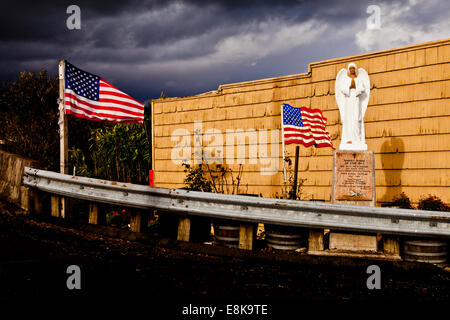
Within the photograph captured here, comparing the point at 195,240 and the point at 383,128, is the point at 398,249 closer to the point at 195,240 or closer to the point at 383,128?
the point at 195,240

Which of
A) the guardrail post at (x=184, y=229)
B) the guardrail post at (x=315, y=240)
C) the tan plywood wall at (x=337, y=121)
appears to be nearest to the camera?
the guardrail post at (x=315, y=240)

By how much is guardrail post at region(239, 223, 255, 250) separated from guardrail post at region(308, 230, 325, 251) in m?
0.89

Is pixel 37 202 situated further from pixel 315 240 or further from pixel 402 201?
pixel 402 201

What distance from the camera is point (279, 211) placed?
5613 millimetres

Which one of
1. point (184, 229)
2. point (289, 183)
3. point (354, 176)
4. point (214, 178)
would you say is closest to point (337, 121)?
point (289, 183)

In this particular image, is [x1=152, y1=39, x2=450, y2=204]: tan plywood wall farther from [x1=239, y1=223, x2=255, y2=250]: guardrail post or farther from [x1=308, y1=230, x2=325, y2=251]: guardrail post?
[x1=239, y1=223, x2=255, y2=250]: guardrail post

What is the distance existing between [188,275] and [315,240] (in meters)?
2.41

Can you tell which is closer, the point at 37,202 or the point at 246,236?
the point at 246,236

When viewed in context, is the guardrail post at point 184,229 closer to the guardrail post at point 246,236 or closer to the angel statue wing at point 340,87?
the guardrail post at point 246,236

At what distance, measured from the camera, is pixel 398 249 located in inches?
221

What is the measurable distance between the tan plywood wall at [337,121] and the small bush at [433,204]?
38 centimetres

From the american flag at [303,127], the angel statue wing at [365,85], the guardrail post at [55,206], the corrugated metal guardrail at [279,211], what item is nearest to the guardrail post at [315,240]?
the corrugated metal guardrail at [279,211]

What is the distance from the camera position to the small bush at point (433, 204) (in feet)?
28.7
